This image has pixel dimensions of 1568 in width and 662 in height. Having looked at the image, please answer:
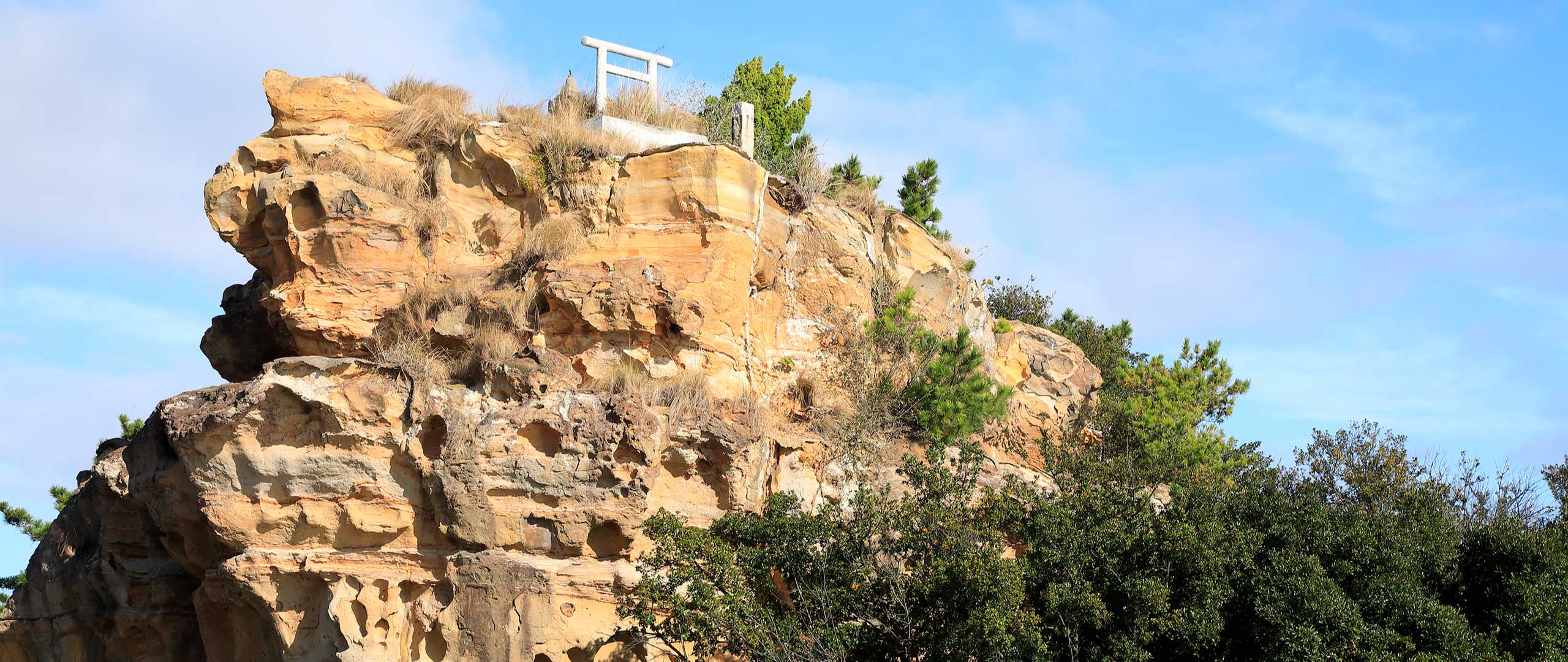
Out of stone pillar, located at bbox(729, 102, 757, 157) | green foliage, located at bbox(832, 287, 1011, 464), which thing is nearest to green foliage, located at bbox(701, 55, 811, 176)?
stone pillar, located at bbox(729, 102, 757, 157)

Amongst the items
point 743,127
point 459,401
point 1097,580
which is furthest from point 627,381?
point 743,127

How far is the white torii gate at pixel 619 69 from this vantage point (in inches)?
858

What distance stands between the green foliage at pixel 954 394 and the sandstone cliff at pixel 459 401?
30.7 inches

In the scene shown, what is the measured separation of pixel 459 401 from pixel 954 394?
278 inches

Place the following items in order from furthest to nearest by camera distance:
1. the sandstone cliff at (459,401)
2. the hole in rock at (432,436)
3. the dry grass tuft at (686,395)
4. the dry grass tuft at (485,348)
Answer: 1. the dry grass tuft at (485,348)
2. the dry grass tuft at (686,395)
3. the hole in rock at (432,436)
4. the sandstone cliff at (459,401)

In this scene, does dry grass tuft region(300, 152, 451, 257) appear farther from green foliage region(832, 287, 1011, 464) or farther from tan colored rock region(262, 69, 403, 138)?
green foliage region(832, 287, 1011, 464)

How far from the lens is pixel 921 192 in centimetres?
2716

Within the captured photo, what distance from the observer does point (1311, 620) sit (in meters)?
14.4

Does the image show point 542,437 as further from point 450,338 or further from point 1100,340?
point 1100,340

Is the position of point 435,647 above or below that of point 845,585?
below

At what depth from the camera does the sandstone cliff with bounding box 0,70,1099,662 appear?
16203 millimetres

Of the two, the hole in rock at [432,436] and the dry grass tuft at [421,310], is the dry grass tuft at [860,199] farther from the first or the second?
the hole in rock at [432,436]

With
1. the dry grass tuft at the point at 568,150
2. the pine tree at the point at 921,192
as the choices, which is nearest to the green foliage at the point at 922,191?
the pine tree at the point at 921,192

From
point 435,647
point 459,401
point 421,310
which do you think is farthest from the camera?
point 421,310
